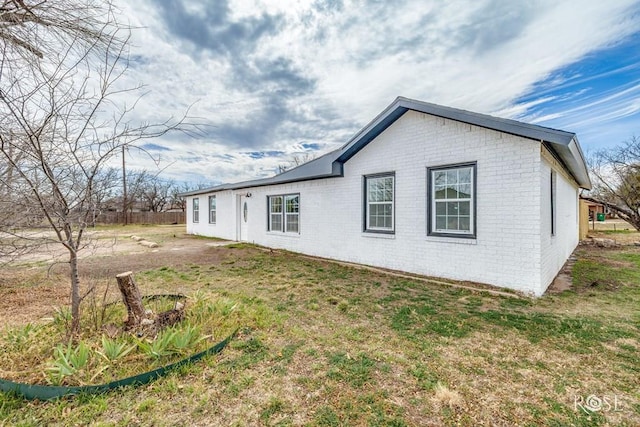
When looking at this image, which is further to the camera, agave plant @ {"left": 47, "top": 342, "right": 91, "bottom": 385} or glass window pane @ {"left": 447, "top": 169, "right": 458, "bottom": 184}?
glass window pane @ {"left": 447, "top": 169, "right": 458, "bottom": 184}

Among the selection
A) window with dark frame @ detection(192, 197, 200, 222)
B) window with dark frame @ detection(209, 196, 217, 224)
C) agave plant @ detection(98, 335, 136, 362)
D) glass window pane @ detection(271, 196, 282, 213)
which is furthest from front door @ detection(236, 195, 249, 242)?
agave plant @ detection(98, 335, 136, 362)

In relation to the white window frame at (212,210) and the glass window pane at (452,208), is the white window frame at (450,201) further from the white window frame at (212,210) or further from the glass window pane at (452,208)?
the white window frame at (212,210)

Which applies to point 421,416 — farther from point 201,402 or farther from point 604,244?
point 604,244

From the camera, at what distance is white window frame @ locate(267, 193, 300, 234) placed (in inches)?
416

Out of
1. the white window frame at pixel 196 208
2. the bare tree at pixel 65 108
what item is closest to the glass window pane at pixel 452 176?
the bare tree at pixel 65 108

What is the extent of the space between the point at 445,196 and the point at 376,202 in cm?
191

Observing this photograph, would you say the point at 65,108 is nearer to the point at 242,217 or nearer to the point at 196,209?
the point at 242,217

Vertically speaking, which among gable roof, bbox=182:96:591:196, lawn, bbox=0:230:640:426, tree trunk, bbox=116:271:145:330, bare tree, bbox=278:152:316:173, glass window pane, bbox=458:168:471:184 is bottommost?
lawn, bbox=0:230:640:426

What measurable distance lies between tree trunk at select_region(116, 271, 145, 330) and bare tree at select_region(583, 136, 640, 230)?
2024cm

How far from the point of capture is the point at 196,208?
18.2 meters

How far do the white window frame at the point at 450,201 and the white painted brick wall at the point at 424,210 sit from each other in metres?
0.11

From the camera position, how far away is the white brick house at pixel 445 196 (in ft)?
17.3

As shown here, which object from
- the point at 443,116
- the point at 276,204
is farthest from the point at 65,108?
the point at 276,204

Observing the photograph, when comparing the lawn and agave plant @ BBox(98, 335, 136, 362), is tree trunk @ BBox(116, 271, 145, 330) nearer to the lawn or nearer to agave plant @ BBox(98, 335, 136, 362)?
agave plant @ BBox(98, 335, 136, 362)
